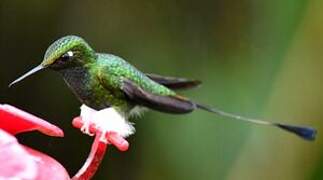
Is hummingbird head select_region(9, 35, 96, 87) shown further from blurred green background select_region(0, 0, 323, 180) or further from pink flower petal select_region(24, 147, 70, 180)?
blurred green background select_region(0, 0, 323, 180)

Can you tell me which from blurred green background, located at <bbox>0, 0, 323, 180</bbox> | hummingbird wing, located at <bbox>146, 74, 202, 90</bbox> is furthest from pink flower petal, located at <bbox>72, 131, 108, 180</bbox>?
blurred green background, located at <bbox>0, 0, 323, 180</bbox>

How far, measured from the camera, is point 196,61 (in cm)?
192

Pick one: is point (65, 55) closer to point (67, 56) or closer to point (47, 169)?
point (67, 56)

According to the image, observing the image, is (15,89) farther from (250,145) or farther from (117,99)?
(117,99)

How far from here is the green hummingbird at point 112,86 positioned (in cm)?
90

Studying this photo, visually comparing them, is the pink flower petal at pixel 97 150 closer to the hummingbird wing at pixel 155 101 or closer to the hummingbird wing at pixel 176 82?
the hummingbird wing at pixel 155 101

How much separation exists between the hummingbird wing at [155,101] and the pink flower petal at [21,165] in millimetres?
128

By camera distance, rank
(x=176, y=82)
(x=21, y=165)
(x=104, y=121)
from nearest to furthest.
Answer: (x=21, y=165) < (x=104, y=121) < (x=176, y=82)

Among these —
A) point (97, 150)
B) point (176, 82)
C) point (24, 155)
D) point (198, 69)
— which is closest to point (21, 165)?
point (24, 155)

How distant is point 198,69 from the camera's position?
191 cm

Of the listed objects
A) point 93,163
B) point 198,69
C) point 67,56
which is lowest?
point 198,69

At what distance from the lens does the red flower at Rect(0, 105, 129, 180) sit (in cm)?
80

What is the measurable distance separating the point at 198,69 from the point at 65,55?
3.45ft

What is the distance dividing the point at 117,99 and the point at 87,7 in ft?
3.27
